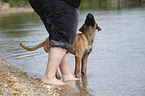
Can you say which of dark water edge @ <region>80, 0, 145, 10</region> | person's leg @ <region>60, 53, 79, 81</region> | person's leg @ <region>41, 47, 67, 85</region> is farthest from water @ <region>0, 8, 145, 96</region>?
dark water edge @ <region>80, 0, 145, 10</region>

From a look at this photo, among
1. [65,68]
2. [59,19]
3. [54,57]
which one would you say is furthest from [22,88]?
[59,19]

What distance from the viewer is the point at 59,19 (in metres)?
4.05

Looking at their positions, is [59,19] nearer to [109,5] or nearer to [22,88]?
[22,88]

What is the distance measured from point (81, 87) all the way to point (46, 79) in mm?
556

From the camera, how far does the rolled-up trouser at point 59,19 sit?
4055 millimetres

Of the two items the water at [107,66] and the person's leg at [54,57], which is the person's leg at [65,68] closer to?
the water at [107,66]

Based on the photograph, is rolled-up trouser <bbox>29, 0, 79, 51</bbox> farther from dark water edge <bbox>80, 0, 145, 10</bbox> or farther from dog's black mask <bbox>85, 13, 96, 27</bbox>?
dark water edge <bbox>80, 0, 145, 10</bbox>

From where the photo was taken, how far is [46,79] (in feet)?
14.1

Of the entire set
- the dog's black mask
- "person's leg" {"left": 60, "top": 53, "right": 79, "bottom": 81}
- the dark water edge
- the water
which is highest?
the dog's black mask

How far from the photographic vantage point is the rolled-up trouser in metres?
4.05

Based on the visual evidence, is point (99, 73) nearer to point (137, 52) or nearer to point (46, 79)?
point (46, 79)

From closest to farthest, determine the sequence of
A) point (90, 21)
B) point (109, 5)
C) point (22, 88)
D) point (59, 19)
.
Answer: point (22, 88) → point (59, 19) → point (90, 21) → point (109, 5)

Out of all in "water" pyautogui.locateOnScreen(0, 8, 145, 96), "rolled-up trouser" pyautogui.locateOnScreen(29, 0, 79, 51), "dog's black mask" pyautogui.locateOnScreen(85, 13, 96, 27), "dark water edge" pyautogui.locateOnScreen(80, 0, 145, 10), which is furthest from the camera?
"dark water edge" pyautogui.locateOnScreen(80, 0, 145, 10)

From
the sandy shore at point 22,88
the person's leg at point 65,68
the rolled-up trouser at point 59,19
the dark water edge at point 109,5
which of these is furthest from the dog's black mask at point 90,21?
the dark water edge at point 109,5
